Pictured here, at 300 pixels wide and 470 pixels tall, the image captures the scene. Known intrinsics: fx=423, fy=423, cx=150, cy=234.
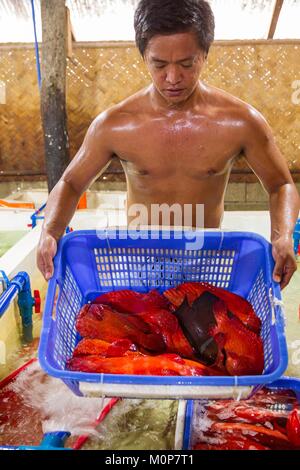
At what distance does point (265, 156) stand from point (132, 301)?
110cm

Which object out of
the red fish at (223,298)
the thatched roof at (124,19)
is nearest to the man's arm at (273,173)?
the red fish at (223,298)

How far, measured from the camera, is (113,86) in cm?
777

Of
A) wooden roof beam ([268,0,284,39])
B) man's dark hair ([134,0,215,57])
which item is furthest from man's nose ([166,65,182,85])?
wooden roof beam ([268,0,284,39])

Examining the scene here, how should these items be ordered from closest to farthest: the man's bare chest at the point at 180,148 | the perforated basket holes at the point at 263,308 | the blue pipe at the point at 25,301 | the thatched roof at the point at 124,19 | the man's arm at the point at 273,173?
1. the perforated basket holes at the point at 263,308
2. the man's arm at the point at 273,173
3. the man's bare chest at the point at 180,148
4. the blue pipe at the point at 25,301
5. the thatched roof at the point at 124,19

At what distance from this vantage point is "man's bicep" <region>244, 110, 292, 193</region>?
7.77 ft

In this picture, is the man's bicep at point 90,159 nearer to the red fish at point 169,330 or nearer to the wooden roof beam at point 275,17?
the red fish at point 169,330

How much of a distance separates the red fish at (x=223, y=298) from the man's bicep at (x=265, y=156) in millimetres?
687

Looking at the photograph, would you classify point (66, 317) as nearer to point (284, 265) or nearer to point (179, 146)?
point (284, 265)

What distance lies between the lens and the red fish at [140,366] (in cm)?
Result: 161

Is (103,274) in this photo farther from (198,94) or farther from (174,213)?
(198,94)

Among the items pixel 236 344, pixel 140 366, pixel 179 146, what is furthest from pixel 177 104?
pixel 140 366

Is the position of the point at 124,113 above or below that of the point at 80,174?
above

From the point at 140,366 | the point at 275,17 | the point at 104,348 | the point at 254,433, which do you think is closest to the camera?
the point at 140,366

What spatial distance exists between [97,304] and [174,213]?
901mm
